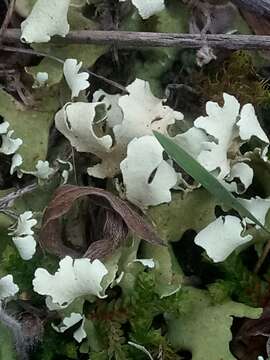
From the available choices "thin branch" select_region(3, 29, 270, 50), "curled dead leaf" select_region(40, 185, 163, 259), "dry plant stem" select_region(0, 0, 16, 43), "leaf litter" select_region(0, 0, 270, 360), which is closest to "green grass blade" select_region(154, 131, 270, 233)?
"leaf litter" select_region(0, 0, 270, 360)

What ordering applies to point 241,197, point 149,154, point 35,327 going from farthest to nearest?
1. point 241,197
2. point 35,327
3. point 149,154

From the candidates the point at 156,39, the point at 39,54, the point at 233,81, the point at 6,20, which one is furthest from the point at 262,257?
the point at 6,20

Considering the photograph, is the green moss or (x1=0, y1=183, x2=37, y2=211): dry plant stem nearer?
(x1=0, y1=183, x2=37, y2=211): dry plant stem

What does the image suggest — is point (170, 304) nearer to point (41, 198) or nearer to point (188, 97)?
point (41, 198)

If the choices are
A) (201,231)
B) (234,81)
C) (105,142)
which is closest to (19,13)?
(105,142)

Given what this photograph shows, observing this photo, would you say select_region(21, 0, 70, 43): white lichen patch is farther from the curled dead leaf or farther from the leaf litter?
the curled dead leaf
